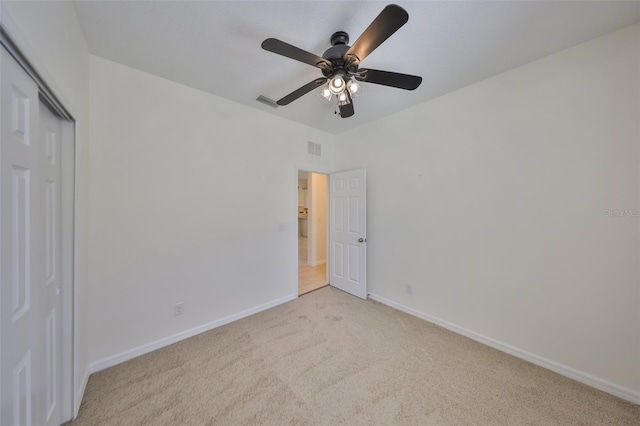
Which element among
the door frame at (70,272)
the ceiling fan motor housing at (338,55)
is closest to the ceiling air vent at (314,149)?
the ceiling fan motor housing at (338,55)

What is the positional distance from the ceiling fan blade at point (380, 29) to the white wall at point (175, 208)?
1776 millimetres

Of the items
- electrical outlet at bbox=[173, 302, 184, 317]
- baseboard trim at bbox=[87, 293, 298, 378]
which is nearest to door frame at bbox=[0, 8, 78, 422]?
baseboard trim at bbox=[87, 293, 298, 378]

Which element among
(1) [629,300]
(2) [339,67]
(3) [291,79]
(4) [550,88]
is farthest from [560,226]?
(3) [291,79]

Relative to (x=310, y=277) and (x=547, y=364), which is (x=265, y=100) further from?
(x=547, y=364)

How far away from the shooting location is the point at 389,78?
5.31 ft

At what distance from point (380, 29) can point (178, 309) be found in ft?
9.58

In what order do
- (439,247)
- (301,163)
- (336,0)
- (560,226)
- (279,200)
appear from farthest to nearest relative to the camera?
(301,163) → (279,200) → (439,247) → (560,226) → (336,0)

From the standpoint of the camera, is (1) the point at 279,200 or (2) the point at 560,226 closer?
(2) the point at 560,226

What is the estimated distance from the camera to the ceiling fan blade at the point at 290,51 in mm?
1284

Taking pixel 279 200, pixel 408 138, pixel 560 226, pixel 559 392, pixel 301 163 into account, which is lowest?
pixel 559 392

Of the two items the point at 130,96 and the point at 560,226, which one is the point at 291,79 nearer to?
the point at 130,96

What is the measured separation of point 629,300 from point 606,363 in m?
0.53

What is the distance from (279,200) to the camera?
3.11m

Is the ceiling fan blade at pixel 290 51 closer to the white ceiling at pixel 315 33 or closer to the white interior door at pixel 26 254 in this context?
the white ceiling at pixel 315 33
